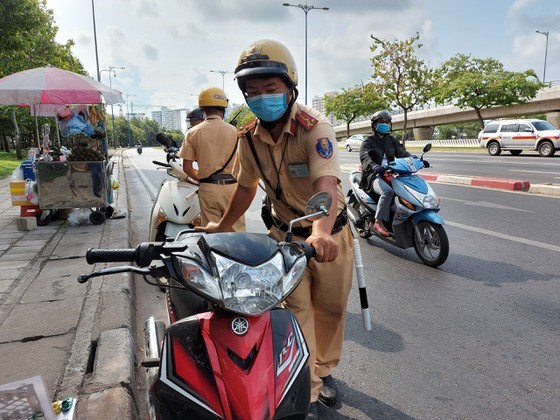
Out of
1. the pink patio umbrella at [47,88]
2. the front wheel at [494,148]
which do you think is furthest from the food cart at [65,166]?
the front wheel at [494,148]

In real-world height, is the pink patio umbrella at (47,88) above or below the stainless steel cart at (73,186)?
above

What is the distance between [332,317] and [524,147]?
71.3 feet

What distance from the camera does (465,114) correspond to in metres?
46.3

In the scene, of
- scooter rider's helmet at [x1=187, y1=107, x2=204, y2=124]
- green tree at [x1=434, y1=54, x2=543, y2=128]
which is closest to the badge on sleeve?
scooter rider's helmet at [x1=187, y1=107, x2=204, y2=124]

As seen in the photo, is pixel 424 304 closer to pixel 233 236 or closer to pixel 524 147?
pixel 233 236

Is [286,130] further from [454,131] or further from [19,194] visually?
[454,131]

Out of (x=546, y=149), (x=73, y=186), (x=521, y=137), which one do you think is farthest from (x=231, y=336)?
(x=521, y=137)

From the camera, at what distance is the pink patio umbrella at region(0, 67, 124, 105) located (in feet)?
22.9

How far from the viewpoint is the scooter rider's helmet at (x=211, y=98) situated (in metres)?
4.02

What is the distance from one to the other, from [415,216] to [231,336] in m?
3.91

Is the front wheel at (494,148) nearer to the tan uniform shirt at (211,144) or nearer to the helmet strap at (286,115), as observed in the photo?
the tan uniform shirt at (211,144)

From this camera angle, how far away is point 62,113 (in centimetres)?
1011

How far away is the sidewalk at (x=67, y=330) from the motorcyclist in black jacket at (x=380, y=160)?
298 centimetres

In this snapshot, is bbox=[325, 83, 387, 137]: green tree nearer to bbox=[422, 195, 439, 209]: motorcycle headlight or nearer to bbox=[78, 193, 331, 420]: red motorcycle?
bbox=[422, 195, 439, 209]: motorcycle headlight
